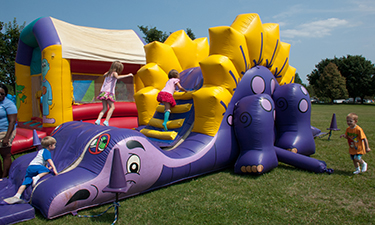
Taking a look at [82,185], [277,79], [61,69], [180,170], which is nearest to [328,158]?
[277,79]

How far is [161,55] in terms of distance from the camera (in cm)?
570

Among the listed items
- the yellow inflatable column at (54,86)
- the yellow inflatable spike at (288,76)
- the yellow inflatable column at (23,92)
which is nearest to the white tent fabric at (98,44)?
the yellow inflatable column at (54,86)

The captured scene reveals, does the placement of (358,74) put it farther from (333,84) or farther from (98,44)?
(98,44)

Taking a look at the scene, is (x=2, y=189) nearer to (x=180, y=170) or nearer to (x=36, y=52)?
(x=180, y=170)

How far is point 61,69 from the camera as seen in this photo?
646 cm

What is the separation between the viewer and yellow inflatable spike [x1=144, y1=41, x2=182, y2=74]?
5684 mm

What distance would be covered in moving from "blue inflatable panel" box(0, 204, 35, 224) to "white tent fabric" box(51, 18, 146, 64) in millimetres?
4648

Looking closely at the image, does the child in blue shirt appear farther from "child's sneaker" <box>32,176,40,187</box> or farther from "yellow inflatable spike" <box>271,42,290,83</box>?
"yellow inflatable spike" <box>271,42,290,83</box>

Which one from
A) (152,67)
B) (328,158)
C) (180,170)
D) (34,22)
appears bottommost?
(328,158)

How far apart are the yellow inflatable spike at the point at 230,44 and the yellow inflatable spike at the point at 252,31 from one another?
172 millimetres

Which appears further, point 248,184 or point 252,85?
point 252,85

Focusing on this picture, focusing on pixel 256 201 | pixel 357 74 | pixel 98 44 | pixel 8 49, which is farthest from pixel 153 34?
pixel 357 74

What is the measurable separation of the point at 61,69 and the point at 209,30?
3.99 m

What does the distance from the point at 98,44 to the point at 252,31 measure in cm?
478
